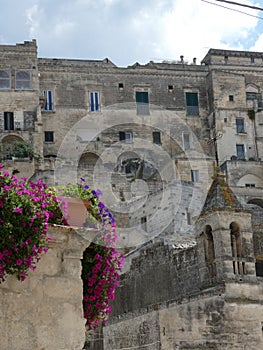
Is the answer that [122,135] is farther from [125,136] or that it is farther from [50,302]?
[50,302]

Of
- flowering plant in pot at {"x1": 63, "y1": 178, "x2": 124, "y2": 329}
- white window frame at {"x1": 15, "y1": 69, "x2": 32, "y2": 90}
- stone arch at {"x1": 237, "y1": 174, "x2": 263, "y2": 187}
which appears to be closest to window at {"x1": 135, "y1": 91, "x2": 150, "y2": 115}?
white window frame at {"x1": 15, "y1": 69, "x2": 32, "y2": 90}

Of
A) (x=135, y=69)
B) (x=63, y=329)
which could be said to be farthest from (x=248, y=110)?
(x=63, y=329)

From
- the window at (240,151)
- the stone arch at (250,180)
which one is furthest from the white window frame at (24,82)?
the stone arch at (250,180)

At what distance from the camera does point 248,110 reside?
57.4 m

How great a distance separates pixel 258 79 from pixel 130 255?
3818 centimetres

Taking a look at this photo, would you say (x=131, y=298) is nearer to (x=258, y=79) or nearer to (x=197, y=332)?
(x=197, y=332)

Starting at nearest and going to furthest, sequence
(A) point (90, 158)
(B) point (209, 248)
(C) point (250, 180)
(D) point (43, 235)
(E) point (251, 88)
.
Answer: (D) point (43, 235) < (B) point (209, 248) < (C) point (250, 180) < (A) point (90, 158) < (E) point (251, 88)

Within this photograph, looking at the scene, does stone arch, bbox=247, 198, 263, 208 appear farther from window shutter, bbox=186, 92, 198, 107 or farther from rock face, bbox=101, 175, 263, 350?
rock face, bbox=101, 175, 263, 350

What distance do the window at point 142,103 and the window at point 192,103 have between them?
3.68m

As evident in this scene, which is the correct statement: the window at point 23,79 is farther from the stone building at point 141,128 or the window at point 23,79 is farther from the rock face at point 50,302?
the rock face at point 50,302

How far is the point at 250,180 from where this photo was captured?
51.4 metres

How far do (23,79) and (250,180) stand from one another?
1977 centimetres

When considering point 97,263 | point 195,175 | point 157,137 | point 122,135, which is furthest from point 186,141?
point 97,263

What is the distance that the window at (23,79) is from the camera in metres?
53.2
